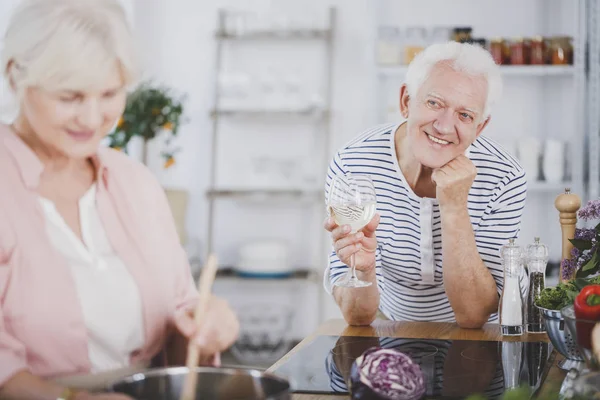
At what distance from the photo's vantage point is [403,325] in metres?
1.99

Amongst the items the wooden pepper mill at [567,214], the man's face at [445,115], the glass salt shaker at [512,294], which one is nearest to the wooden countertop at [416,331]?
the glass salt shaker at [512,294]

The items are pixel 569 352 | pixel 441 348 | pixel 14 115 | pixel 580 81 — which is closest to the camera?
pixel 14 115

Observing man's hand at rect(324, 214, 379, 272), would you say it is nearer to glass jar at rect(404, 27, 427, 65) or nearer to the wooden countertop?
the wooden countertop

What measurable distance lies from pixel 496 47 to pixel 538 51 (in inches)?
8.5

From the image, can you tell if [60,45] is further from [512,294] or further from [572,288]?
[512,294]

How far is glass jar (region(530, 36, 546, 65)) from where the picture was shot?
4.18 metres

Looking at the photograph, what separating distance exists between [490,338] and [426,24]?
301 centimetres

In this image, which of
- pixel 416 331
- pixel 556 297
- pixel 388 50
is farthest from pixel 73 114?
pixel 388 50

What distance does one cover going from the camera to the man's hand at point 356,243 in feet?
5.87

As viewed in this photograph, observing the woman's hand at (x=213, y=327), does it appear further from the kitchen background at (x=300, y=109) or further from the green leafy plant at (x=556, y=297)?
the kitchen background at (x=300, y=109)

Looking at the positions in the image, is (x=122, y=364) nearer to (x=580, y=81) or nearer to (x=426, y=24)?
(x=580, y=81)

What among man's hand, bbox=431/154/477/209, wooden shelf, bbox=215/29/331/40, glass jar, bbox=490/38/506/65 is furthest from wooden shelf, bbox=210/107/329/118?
man's hand, bbox=431/154/477/209

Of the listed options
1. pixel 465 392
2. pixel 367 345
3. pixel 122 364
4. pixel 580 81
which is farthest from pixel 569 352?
pixel 580 81

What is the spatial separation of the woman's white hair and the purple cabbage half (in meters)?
0.55
